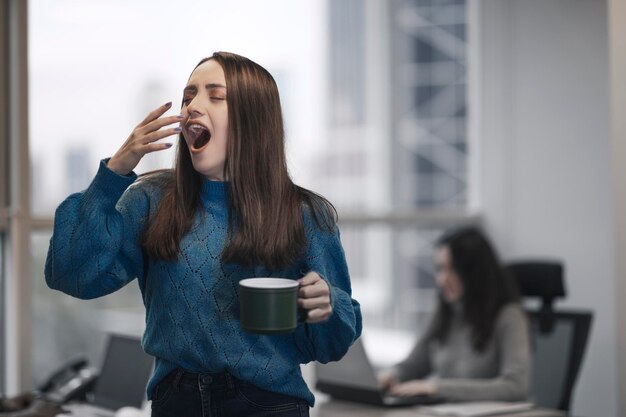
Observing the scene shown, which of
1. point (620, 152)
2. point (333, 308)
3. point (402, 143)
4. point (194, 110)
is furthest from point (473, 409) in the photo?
point (402, 143)

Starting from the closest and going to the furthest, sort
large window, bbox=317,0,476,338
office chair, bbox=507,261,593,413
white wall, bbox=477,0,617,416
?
office chair, bbox=507,261,593,413 → white wall, bbox=477,0,617,416 → large window, bbox=317,0,476,338

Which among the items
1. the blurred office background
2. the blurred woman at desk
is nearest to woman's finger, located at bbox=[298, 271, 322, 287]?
the blurred woman at desk

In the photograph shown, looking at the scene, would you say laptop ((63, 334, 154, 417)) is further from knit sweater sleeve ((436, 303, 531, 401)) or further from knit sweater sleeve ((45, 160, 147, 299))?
knit sweater sleeve ((45, 160, 147, 299))

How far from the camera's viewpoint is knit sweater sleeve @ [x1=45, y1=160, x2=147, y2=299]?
1480 mm

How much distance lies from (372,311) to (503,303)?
125 centimetres

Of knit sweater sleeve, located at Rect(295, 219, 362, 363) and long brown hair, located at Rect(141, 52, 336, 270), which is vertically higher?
long brown hair, located at Rect(141, 52, 336, 270)

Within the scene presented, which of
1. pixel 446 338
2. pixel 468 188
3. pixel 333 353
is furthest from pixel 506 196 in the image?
pixel 333 353

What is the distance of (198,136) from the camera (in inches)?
62.7

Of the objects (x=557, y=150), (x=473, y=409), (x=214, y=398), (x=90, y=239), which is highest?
(x=557, y=150)

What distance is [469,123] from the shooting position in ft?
15.2

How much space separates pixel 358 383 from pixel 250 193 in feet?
4.11

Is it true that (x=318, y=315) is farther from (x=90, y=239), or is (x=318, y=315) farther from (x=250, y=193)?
(x=90, y=239)

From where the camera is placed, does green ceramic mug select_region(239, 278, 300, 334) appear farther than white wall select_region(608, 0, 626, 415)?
No

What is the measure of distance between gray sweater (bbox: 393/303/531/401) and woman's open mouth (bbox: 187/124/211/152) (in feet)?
4.86
